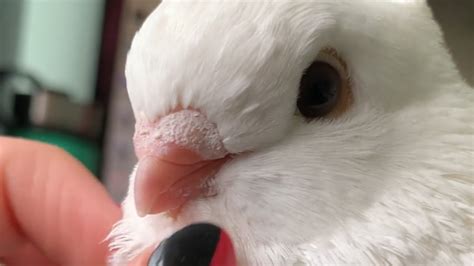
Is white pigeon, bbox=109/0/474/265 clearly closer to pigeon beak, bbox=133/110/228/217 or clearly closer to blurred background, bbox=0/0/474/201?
pigeon beak, bbox=133/110/228/217

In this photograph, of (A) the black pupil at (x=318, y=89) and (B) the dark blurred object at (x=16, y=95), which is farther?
(B) the dark blurred object at (x=16, y=95)

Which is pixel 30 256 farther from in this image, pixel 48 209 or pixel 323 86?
pixel 323 86

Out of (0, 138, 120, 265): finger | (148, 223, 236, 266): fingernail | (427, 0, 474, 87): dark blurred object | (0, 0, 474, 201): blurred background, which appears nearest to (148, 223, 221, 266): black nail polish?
(148, 223, 236, 266): fingernail

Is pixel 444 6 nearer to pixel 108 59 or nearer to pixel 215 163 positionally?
pixel 108 59

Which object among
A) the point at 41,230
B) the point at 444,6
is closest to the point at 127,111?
the point at 444,6

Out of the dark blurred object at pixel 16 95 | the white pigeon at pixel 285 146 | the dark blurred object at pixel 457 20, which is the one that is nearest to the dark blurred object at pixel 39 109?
the dark blurred object at pixel 16 95

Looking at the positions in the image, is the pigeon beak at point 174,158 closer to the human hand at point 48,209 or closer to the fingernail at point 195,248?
the fingernail at point 195,248

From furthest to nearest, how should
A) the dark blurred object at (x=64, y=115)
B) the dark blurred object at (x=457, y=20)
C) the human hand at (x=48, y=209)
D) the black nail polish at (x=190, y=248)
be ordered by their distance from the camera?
the dark blurred object at (x=64, y=115)
the dark blurred object at (x=457, y=20)
the human hand at (x=48, y=209)
the black nail polish at (x=190, y=248)

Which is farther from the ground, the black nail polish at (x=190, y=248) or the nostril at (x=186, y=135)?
the nostril at (x=186, y=135)

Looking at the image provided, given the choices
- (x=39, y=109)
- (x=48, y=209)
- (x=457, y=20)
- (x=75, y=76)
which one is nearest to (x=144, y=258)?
(x=48, y=209)
